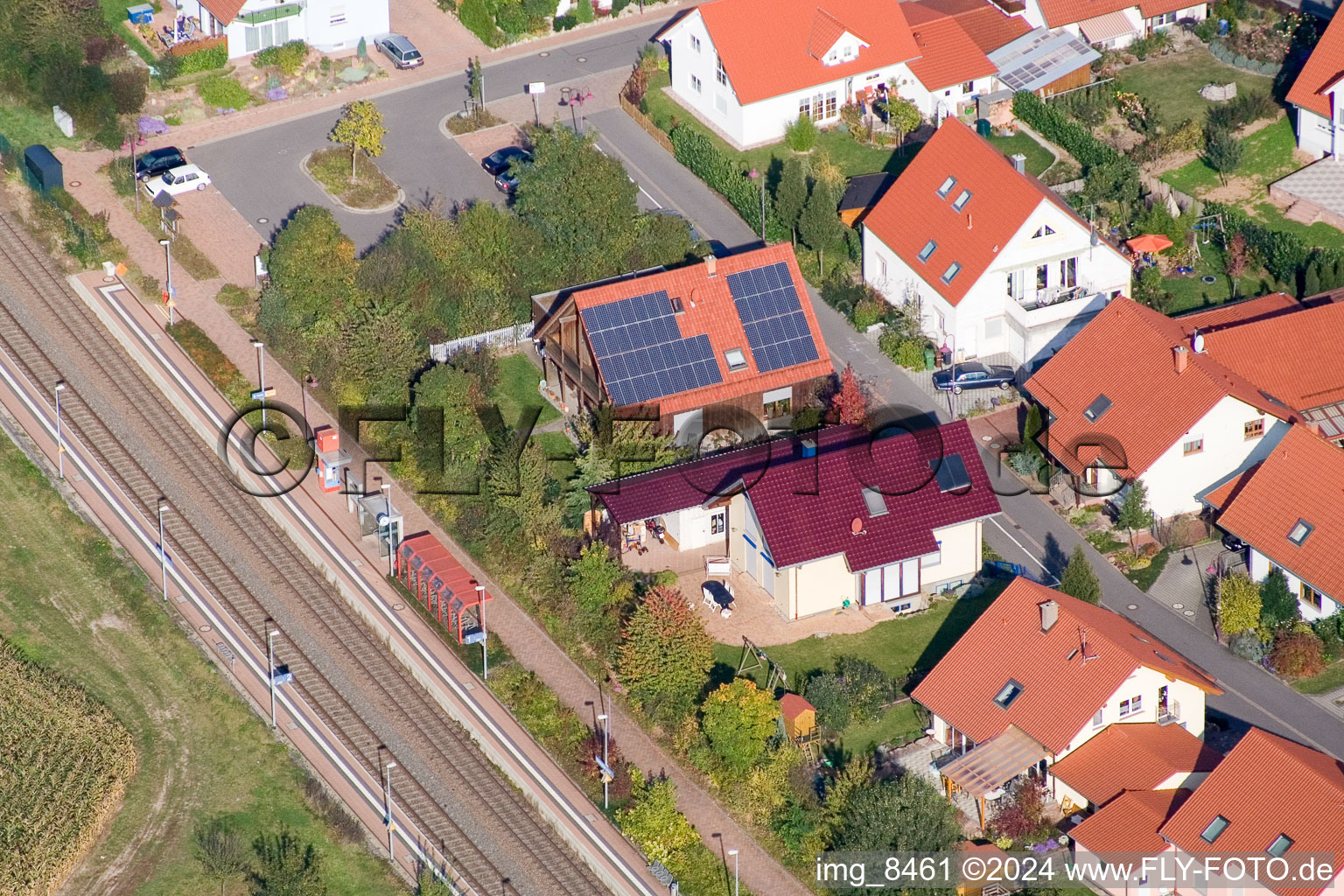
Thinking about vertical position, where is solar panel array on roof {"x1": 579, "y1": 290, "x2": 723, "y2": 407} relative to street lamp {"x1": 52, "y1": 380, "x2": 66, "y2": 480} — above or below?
above

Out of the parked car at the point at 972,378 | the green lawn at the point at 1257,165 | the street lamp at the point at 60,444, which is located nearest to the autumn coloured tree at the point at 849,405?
the parked car at the point at 972,378

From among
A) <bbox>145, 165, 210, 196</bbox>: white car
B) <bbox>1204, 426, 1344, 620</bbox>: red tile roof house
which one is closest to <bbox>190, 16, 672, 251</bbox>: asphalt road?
<bbox>145, 165, 210, 196</bbox>: white car

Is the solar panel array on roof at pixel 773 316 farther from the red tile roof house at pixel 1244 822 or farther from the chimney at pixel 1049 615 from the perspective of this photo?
the red tile roof house at pixel 1244 822

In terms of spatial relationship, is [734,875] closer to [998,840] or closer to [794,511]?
[998,840]

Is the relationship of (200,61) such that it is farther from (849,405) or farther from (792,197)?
(849,405)

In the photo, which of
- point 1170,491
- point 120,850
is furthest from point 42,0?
point 1170,491

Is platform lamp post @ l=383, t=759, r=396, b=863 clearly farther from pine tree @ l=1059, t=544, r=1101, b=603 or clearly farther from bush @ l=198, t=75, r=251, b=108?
bush @ l=198, t=75, r=251, b=108

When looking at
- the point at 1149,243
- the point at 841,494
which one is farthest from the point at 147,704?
the point at 1149,243
